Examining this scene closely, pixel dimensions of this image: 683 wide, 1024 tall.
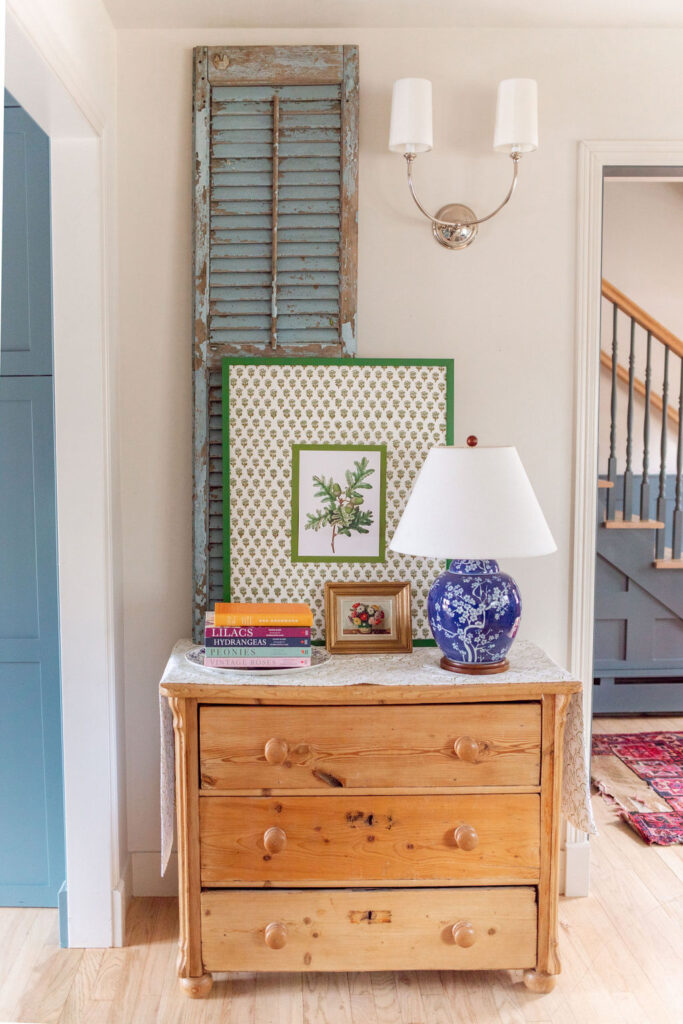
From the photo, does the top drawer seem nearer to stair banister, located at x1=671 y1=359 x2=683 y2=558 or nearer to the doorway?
the doorway

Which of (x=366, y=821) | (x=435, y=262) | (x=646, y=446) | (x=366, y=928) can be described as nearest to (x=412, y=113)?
(x=435, y=262)

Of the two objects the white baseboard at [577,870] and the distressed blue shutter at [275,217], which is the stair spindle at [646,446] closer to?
the white baseboard at [577,870]

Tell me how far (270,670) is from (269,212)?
1.23 m

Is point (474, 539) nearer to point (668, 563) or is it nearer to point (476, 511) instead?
point (476, 511)

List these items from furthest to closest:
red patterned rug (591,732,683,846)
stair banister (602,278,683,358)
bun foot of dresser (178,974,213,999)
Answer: stair banister (602,278,683,358) < red patterned rug (591,732,683,846) < bun foot of dresser (178,974,213,999)

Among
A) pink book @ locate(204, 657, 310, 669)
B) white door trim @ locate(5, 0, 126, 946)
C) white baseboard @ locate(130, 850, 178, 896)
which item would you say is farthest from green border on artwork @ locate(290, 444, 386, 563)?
white baseboard @ locate(130, 850, 178, 896)

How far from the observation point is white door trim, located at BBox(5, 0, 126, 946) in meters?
2.25

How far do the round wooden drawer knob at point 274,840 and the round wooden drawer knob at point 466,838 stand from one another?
0.41 meters

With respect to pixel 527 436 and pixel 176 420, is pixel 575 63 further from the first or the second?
pixel 176 420

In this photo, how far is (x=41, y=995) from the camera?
7.11 feet

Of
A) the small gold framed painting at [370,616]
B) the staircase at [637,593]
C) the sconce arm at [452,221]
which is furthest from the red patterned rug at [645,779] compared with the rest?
the sconce arm at [452,221]

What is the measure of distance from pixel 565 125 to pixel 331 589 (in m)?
1.43

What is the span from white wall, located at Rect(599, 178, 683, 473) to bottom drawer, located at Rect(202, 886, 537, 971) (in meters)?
3.22

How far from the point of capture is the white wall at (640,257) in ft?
16.1
